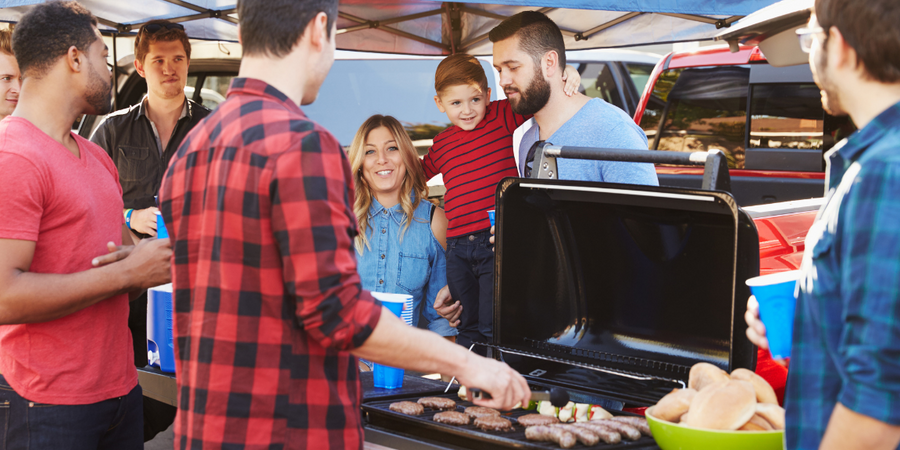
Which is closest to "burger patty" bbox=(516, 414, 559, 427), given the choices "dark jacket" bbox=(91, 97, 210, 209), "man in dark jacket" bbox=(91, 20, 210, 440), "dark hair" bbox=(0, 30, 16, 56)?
"man in dark jacket" bbox=(91, 20, 210, 440)

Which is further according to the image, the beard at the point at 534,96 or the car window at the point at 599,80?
the car window at the point at 599,80

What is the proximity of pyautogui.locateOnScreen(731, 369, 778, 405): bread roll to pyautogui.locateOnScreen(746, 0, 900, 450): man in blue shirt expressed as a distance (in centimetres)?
39

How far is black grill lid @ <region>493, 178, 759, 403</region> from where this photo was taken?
2055mm

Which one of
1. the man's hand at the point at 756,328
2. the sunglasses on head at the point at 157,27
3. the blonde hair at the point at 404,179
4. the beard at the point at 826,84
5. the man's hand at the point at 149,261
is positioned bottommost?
the man's hand at the point at 756,328

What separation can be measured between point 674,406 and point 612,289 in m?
0.65

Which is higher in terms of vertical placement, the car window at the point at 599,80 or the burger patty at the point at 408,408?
the car window at the point at 599,80

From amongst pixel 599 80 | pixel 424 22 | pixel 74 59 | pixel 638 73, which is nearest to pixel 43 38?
pixel 74 59

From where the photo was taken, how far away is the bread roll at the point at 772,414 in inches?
63.4

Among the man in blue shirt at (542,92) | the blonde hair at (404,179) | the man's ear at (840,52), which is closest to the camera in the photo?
the man's ear at (840,52)

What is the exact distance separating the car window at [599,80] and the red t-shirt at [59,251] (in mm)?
7092

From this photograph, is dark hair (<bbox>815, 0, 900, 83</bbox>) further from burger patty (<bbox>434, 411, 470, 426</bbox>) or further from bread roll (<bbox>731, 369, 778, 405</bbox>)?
burger patty (<bbox>434, 411, 470, 426</bbox>)

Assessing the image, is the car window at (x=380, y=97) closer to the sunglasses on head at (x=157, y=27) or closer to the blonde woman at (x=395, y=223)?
the sunglasses on head at (x=157, y=27)

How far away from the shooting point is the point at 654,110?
6141mm

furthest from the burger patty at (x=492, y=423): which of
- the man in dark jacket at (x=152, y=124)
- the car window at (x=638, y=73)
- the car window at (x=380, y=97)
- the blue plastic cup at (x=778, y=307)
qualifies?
the car window at (x=638, y=73)
